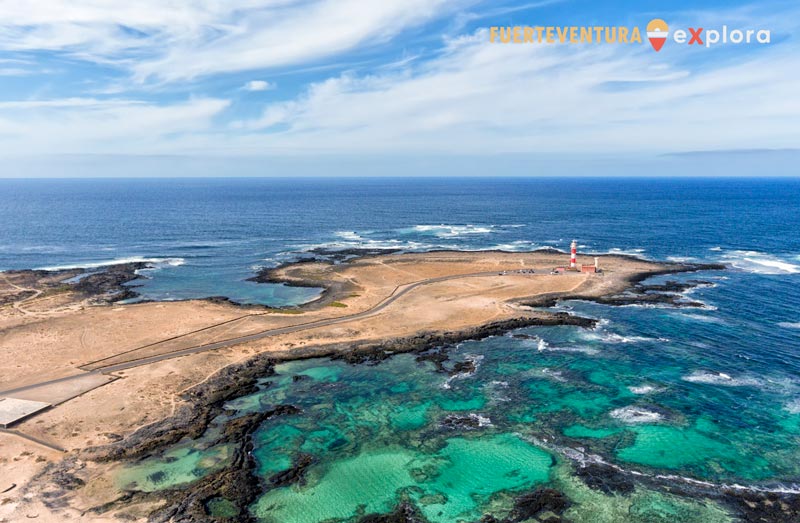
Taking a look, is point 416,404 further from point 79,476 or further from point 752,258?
point 752,258

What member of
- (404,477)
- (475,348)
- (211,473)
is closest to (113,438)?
(211,473)

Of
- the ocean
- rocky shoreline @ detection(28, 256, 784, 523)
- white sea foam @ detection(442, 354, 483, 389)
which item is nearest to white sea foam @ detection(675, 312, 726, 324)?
the ocean

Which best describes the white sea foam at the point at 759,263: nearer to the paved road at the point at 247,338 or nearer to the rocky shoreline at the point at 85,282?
the paved road at the point at 247,338

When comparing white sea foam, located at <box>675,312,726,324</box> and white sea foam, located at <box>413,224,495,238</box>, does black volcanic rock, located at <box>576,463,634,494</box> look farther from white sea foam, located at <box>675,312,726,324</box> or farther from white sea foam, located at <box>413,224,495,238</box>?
white sea foam, located at <box>413,224,495,238</box>

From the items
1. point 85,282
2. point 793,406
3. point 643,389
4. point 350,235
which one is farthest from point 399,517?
point 350,235

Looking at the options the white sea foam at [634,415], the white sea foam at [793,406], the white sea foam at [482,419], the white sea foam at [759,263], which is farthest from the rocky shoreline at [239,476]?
the white sea foam at [759,263]

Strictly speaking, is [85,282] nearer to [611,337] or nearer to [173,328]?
[173,328]
